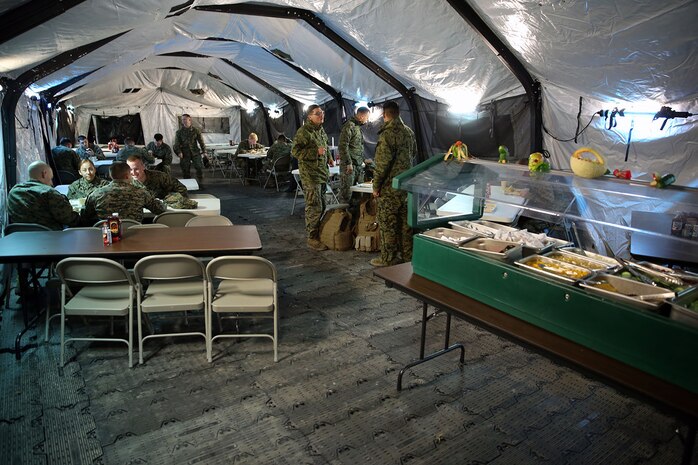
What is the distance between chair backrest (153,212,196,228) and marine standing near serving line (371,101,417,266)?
6.78ft

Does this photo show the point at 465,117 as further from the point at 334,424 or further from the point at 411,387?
the point at 334,424

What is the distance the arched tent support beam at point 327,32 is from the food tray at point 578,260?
5.65 metres

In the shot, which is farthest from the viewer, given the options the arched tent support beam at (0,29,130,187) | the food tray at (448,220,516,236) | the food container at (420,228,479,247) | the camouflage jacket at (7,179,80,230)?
the arched tent support beam at (0,29,130,187)

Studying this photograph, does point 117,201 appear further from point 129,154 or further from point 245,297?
point 129,154

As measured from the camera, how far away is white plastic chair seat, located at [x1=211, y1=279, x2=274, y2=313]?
9.98 feet

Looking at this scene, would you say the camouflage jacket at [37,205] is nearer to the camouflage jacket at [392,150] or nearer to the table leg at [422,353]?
the camouflage jacket at [392,150]

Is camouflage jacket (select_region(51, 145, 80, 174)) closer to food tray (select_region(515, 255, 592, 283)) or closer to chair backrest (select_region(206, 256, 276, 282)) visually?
chair backrest (select_region(206, 256, 276, 282))

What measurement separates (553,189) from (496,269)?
0.79 m

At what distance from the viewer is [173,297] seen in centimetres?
316

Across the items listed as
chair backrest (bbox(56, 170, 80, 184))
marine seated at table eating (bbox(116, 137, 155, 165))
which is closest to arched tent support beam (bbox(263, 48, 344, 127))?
marine seated at table eating (bbox(116, 137, 155, 165))

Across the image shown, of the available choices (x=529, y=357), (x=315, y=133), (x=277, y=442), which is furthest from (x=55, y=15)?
(x=529, y=357)

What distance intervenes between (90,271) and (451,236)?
2.39m

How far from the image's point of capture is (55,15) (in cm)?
369

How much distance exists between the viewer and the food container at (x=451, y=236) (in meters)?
2.61
